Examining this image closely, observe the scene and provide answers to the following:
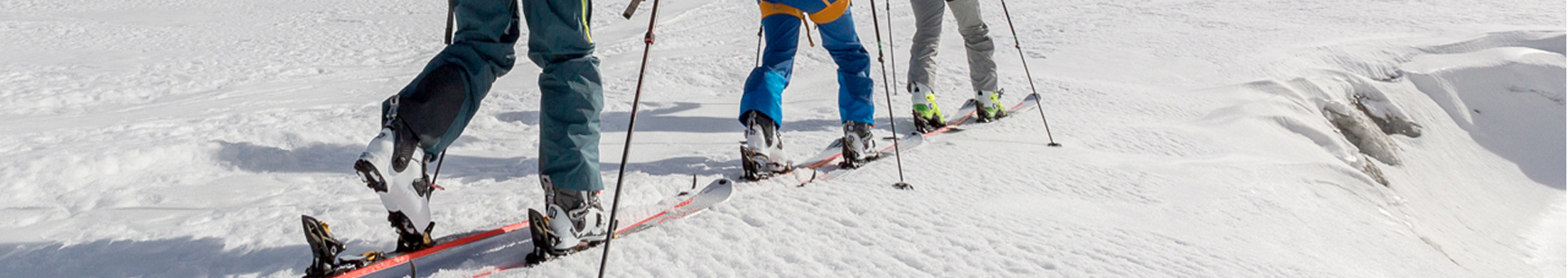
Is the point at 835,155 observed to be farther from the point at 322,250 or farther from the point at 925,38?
the point at 322,250

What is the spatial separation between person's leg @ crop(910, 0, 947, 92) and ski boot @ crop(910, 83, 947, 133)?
0.08 meters

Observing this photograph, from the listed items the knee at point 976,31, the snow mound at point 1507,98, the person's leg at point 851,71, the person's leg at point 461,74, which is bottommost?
the snow mound at point 1507,98

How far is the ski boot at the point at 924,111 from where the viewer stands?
16.8ft

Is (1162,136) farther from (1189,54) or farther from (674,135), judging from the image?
(1189,54)

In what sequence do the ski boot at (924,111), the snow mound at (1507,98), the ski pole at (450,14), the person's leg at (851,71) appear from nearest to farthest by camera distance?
1. the ski pole at (450,14)
2. the person's leg at (851,71)
3. the ski boot at (924,111)
4. the snow mound at (1507,98)

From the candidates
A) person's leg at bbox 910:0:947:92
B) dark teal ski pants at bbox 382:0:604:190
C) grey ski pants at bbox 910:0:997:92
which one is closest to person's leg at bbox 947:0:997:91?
grey ski pants at bbox 910:0:997:92

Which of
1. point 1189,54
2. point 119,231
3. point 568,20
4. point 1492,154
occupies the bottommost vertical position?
point 1492,154

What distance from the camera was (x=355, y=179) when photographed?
3.38 m

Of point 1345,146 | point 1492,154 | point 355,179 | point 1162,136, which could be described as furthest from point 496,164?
point 1492,154

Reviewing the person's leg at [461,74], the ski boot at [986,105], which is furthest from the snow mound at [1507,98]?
the person's leg at [461,74]

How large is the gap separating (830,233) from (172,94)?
558 cm

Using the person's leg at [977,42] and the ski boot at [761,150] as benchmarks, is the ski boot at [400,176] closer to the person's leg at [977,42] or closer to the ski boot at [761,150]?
the ski boot at [761,150]

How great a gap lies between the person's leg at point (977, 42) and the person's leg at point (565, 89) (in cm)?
346

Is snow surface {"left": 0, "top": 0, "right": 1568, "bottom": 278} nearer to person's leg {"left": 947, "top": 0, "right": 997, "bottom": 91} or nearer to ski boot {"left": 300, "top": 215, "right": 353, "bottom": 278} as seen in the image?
ski boot {"left": 300, "top": 215, "right": 353, "bottom": 278}
